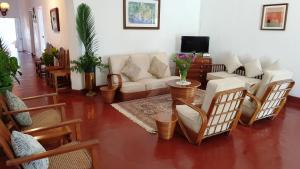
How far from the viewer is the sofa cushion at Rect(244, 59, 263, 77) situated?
5137mm

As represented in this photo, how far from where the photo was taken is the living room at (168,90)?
2701 mm

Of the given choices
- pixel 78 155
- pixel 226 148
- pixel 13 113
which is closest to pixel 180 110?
pixel 226 148

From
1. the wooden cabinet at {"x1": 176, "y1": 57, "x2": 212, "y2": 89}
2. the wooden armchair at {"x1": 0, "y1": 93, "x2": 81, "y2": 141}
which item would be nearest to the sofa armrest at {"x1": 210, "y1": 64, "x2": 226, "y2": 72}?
the wooden cabinet at {"x1": 176, "y1": 57, "x2": 212, "y2": 89}

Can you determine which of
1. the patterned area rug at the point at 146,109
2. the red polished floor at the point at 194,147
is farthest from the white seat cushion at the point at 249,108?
the patterned area rug at the point at 146,109

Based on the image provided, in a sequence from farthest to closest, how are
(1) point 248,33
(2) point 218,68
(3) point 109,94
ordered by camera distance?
1. (2) point 218,68
2. (1) point 248,33
3. (3) point 109,94

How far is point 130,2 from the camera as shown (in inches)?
215

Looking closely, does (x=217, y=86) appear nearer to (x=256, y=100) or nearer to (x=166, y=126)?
(x=166, y=126)

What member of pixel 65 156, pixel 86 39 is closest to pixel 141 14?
pixel 86 39

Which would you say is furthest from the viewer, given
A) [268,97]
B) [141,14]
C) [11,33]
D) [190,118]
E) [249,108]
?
[11,33]

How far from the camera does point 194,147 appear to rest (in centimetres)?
303

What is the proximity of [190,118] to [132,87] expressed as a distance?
6.63 ft

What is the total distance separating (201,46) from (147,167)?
14.3 ft

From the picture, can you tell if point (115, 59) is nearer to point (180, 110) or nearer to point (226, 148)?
point (180, 110)

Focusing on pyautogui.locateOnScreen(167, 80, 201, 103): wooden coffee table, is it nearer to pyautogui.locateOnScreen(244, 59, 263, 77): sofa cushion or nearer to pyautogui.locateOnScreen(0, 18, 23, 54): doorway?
pyautogui.locateOnScreen(244, 59, 263, 77): sofa cushion
